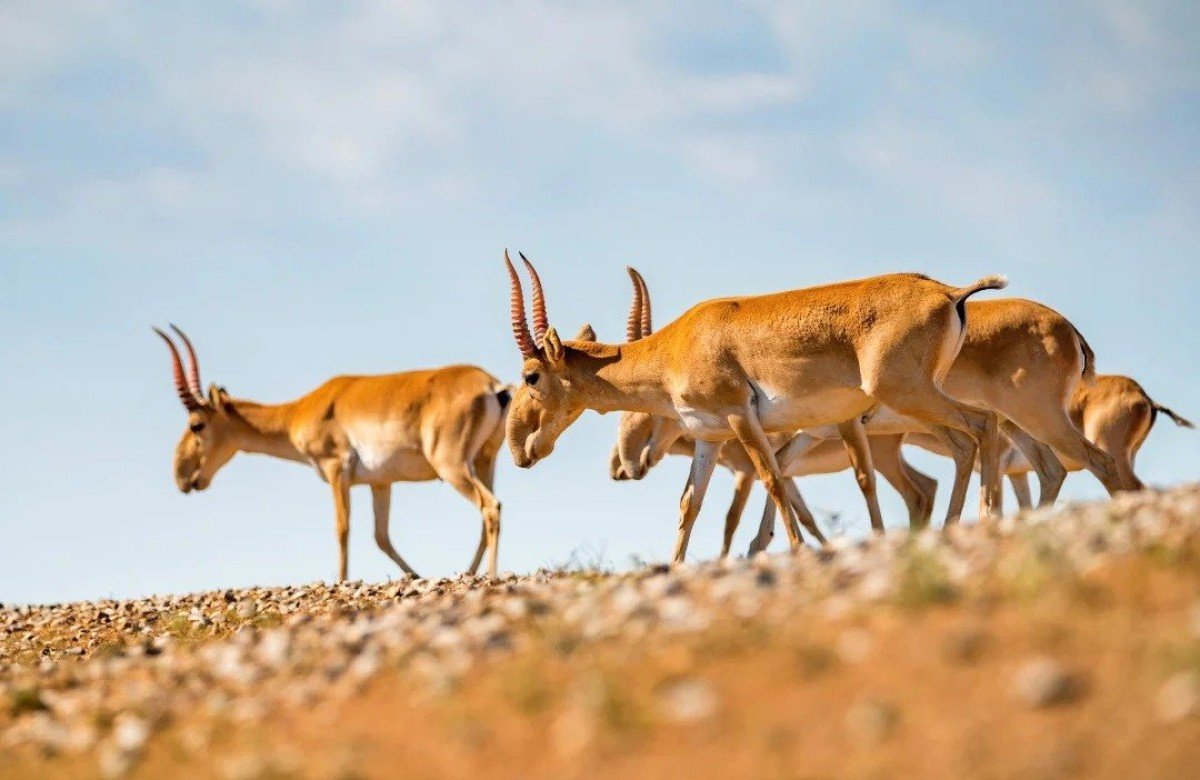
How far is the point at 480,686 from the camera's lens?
802 cm

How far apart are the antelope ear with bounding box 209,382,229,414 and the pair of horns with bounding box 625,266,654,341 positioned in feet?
30.0

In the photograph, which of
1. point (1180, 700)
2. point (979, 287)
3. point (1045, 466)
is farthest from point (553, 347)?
point (1180, 700)

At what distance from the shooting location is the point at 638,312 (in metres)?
23.3

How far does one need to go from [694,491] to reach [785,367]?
363 cm

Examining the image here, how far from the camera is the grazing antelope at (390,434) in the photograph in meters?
24.3

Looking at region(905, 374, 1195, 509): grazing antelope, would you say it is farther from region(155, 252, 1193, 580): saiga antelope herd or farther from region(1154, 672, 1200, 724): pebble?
region(1154, 672, 1200, 724): pebble

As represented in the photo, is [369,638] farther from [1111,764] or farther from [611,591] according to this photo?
[1111,764]

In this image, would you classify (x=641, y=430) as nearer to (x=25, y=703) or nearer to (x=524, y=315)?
(x=524, y=315)

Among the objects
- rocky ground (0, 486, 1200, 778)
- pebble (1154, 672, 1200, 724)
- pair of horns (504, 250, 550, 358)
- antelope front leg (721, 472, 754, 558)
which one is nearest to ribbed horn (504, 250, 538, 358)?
pair of horns (504, 250, 550, 358)

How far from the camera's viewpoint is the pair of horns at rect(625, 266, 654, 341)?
75.9ft

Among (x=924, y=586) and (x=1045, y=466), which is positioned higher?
(x=924, y=586)

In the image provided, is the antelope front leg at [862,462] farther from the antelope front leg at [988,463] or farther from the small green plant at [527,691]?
the small green plant at [527,691]

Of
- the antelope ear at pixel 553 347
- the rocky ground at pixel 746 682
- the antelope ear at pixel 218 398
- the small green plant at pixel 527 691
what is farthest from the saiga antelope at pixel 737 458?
the small green plant at pixel 527 691

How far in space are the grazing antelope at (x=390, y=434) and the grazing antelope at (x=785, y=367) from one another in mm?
4672
